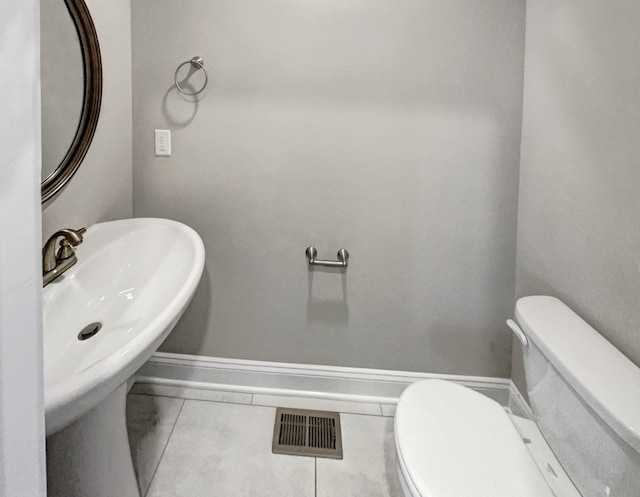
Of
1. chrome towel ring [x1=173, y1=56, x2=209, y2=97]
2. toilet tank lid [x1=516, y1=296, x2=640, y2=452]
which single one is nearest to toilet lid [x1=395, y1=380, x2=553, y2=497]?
toilet tank lid [x1=516, y1=296, x2=640, y2=452]

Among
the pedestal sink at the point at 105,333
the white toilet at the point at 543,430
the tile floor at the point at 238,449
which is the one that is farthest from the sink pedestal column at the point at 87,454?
the white toilet at the point at 543,430

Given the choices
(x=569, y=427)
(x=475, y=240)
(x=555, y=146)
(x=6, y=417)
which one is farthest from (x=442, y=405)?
(x=6, y=417)

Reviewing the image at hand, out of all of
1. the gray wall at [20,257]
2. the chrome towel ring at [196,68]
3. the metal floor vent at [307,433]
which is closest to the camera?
the gray wall at [20,257]

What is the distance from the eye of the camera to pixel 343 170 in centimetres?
174

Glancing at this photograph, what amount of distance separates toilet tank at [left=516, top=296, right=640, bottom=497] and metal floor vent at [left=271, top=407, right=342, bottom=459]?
2.61 feet

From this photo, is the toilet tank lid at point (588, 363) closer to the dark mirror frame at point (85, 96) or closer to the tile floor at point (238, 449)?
the tile floor at point (238, 449)

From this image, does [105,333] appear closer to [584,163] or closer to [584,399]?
[584,399]

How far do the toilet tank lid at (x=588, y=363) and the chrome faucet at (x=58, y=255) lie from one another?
51.3 inches

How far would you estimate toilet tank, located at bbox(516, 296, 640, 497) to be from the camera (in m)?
0.78

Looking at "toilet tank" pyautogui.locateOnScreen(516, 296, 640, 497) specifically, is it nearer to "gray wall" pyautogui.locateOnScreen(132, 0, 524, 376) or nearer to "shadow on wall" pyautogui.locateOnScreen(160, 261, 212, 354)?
"gray wall" pyautogui.locateOnScreen(132, 0, 524, 376)

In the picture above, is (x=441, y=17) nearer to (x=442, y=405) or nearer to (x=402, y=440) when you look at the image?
(x=442, y=405)

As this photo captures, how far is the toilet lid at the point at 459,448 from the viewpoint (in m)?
0.91

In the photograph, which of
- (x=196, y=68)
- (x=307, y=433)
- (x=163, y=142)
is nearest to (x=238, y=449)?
(x=307, y=433)

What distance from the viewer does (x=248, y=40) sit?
169 centimetres
